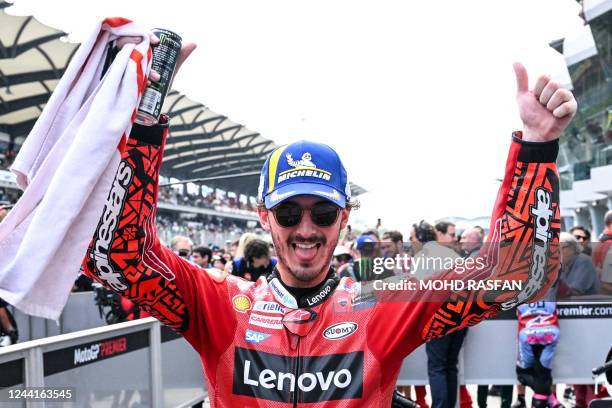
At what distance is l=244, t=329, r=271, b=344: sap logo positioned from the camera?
2.16 m

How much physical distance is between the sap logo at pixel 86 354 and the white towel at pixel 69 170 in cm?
297

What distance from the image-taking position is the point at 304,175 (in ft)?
7.00

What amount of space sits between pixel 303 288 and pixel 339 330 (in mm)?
181

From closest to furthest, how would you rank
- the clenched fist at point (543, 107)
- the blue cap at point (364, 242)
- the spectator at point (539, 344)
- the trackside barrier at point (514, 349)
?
the clenched fist at point (543, 107) → the blue cap at point (364, 242) → the spectator at point (539, 344) → the trackside barrier at point (514, 349)

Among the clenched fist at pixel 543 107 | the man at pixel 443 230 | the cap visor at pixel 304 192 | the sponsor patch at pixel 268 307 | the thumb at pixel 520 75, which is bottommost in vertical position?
the sponsor patch at pixel 268 307

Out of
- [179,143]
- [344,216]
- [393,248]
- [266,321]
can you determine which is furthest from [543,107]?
[179,143]

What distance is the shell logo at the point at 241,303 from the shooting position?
223 cm

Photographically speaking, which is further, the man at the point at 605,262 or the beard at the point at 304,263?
the man at the point at 605,262

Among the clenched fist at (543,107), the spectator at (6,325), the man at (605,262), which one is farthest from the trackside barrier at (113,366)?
the man at (605,262)

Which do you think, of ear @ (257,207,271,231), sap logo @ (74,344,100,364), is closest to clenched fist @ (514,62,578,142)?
ear @ (257,207,271,231)

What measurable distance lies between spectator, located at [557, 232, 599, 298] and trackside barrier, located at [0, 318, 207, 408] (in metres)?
3.77

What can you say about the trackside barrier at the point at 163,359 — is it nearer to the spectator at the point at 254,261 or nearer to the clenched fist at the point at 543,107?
the spectator at the point at 254,261

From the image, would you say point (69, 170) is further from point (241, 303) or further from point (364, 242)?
point (364, 242)

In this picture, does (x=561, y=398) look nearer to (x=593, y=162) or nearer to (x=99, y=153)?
(x=99, y=153)
